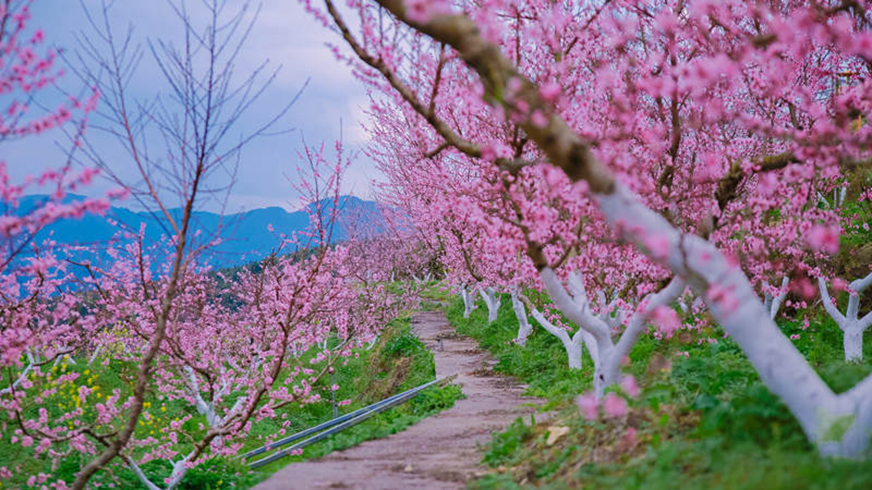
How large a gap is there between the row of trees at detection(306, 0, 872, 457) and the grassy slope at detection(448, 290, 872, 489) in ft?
1.30

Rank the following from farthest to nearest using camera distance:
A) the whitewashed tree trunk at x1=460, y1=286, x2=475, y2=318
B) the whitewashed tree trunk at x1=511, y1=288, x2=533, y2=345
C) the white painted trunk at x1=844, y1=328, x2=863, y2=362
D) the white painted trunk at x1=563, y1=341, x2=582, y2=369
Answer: the whitewashed tree trunk at x1=460, y1=286, x2=475, y2=318, the whitewashed tree trunk at x1=511, y1=288, x2=533, y2=345, the white painted trunk at x1=563, y1=341, x2=582, y2=369, the white painted trunk at x1=844, y1=328, x2=863, y2=362

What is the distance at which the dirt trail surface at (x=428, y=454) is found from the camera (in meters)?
6.13

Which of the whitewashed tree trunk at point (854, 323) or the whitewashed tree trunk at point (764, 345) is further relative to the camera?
the whitewashed tree trunk at point (854, 323)

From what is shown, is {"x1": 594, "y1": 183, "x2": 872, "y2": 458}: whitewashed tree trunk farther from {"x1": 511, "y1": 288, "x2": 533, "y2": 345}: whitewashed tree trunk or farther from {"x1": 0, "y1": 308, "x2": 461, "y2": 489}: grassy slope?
{"x1": 511, "y1": 288, "x2": 533, "y2": 345}: whitewashed tree trunk

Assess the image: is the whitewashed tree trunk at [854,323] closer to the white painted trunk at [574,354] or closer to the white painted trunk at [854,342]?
the white painted trunk at [854,342]

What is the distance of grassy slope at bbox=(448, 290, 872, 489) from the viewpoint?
3.39m

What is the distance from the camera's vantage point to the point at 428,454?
740cm

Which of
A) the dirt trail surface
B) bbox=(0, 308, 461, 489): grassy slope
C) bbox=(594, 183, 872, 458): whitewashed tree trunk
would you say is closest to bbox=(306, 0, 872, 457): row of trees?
bbox=(594, 183, 872, 458): whitewashed tree trunk

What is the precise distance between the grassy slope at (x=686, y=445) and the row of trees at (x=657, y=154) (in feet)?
1.30

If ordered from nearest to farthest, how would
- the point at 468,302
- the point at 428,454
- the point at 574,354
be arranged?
the point at 428,454 → the point at 574,354 → the point at 468,302

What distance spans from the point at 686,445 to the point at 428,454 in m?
3.86

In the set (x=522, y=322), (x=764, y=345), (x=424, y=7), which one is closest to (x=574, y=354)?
(x=522, y=322)

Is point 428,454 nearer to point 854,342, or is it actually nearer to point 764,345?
point 764,345

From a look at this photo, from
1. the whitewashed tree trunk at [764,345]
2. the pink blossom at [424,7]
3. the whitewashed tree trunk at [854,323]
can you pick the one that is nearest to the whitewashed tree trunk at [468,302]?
the whitewashed tree trunk at [854,323]
